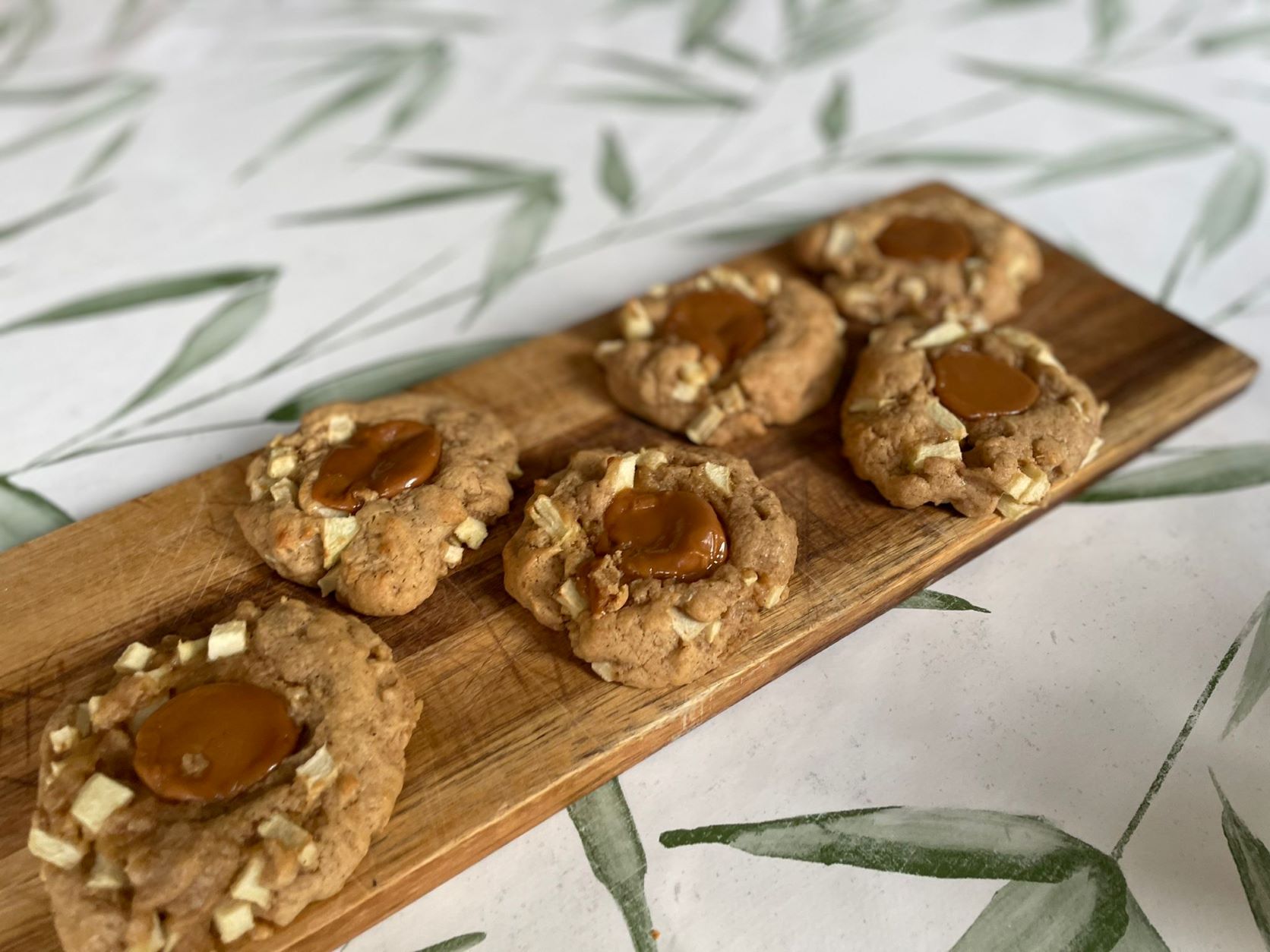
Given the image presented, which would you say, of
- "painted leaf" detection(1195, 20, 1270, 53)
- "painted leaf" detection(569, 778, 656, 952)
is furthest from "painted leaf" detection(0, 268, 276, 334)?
"painted leaf" detection(1195, 20, 1270, 53)

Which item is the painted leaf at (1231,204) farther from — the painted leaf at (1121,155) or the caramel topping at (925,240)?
the caramel topping at (925,240)

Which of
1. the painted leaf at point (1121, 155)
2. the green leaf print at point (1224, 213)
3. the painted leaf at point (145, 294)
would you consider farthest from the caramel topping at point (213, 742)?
the painted leaf at point (1121, 155)

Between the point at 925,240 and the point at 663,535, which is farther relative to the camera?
the point at 925,240

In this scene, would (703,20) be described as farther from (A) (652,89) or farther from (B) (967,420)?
(B) (967,420)

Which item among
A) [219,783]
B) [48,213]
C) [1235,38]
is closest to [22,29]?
[48,213]

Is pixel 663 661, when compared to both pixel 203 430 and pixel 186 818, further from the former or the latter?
pixel 203 430

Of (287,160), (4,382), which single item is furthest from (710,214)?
(4,382)
